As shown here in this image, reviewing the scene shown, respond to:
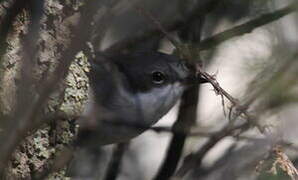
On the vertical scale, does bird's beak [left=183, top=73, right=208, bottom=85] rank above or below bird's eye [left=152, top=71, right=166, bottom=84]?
below

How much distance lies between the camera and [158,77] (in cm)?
328

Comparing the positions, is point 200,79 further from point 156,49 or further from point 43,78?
point 43,78

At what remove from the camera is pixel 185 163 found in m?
2.19

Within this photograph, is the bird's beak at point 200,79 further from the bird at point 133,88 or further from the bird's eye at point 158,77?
the bird's eye at point 158,77

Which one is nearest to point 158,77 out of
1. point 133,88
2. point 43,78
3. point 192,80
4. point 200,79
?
point 133,88

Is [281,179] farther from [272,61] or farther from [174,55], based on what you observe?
[174,55]

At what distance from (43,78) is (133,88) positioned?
1.46m

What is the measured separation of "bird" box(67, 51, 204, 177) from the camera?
9.57ft

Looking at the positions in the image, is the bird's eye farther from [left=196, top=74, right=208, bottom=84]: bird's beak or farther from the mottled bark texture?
the mottled bark texture

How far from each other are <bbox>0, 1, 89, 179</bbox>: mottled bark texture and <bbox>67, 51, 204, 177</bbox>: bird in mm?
670

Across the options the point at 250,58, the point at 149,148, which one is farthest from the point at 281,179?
the point at 149,148

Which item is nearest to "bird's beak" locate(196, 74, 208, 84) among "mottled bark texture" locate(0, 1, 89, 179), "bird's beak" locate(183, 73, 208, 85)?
"bird's beak" locate(183, 73, 208, 85)

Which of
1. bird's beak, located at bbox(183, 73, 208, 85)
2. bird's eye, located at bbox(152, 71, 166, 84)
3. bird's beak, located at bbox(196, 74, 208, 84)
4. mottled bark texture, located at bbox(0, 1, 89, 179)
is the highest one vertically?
bird's eye, located at bbox(152, 71, 166, 84)

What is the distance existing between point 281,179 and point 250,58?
1014 mm
